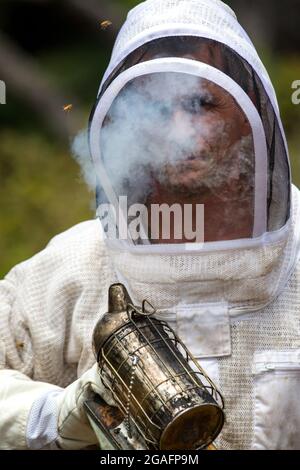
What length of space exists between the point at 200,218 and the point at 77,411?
2.14 feet

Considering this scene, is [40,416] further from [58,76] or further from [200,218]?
[58,76]

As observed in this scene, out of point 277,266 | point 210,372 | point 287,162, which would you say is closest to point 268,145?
point 287,162

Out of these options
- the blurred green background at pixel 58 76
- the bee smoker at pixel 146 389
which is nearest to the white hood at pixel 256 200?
the bee smoker at pixel 146 389

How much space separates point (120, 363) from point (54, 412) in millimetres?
447

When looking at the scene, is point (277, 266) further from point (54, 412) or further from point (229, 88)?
point (54, 412)

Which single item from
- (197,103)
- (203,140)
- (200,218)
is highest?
(197,103)

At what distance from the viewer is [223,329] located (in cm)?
347

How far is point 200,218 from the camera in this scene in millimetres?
3391

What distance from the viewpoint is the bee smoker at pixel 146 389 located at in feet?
9.71

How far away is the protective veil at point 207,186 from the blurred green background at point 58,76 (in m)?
3.74

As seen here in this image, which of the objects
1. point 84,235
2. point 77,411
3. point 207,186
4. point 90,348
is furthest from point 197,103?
point 77,411

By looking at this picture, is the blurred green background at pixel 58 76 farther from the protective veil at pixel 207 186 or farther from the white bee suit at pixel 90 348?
the protective veil at pixel 207 186

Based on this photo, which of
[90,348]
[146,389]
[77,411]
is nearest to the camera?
[146,389]

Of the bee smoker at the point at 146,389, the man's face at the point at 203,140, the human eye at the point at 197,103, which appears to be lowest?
the bee smoker at the point at 146,389
